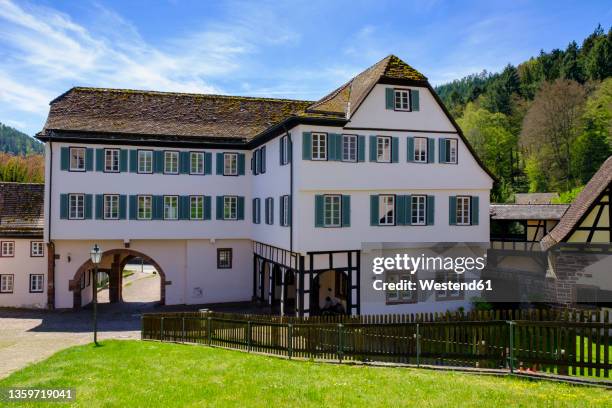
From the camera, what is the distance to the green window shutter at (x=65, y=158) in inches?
1006

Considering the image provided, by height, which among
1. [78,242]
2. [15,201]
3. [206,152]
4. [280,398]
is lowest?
[280,398]

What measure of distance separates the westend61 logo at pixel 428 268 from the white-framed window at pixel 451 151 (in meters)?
4.42

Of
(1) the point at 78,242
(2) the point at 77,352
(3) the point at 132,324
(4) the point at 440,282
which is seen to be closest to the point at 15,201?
(1) the point at 78,242

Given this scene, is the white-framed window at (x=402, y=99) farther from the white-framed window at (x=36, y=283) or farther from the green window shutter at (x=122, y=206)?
the white-framed window at (x=36, y=283)

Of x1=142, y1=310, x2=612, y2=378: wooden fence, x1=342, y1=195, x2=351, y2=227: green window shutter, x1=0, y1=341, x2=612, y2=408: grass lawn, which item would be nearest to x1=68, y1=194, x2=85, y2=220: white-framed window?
x1=142, y1=310, x2=612, y2=378: wooden fence

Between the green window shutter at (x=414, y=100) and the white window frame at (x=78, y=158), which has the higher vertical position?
the green window shutter at (x=414, y=100)

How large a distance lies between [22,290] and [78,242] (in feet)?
12.3

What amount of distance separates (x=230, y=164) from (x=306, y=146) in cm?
793

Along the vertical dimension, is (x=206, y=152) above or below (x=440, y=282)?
above

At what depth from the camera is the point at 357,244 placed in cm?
2216

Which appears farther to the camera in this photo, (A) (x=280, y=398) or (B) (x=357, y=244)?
(B) (x=357, y=244)

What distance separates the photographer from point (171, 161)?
88.6ft

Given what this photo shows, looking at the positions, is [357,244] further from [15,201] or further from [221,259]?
[15,201]

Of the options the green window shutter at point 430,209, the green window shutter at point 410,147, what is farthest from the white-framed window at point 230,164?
the green window shutter at point 430,209
